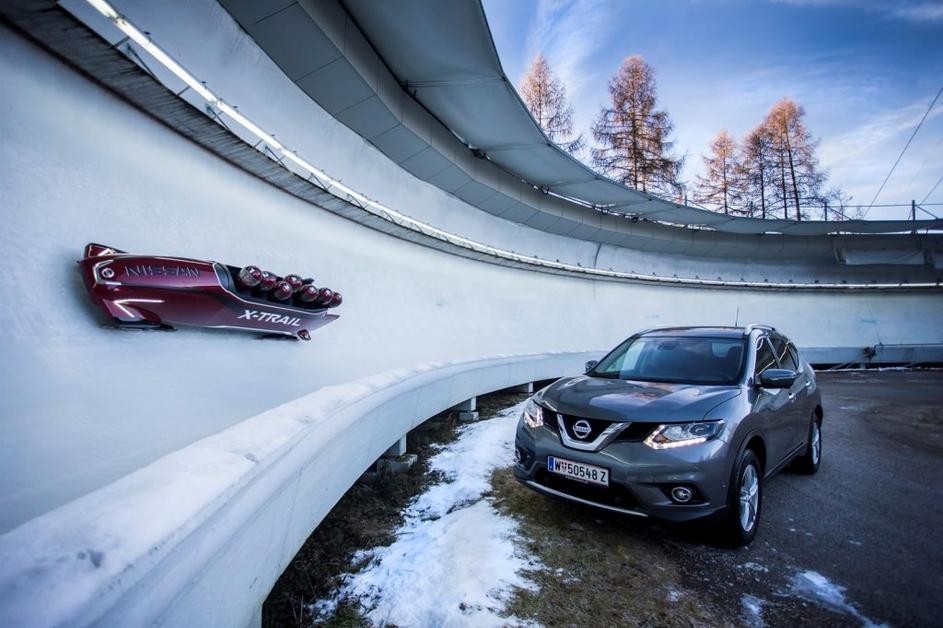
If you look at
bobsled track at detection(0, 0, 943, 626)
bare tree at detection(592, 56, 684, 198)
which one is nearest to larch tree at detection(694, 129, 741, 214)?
bare tree at detection(592, 56, 684, 198)

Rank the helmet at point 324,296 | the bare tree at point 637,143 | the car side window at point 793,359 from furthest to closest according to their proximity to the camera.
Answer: the bare tree at point 637,143 < the helmet at point 324,296 < the car side window at point 793,359

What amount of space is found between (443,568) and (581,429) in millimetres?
1245

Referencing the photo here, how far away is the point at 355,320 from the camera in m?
6.32

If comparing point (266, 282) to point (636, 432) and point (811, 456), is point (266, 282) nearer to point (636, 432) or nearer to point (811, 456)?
point (636, 432)

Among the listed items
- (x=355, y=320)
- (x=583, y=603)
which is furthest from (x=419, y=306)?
(x=583, y=603)

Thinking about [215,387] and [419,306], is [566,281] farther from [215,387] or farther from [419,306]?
[215,387]

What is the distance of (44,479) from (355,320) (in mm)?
4140

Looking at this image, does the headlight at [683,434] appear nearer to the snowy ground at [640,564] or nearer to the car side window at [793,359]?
the snowy ground at [640,564]

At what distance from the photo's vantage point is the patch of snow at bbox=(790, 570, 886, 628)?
2196mm

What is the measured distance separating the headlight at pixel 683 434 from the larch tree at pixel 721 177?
68.8 ft

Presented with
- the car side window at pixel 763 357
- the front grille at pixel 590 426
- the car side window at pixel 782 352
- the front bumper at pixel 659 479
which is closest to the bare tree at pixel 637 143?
the car side window at pixel 782 352

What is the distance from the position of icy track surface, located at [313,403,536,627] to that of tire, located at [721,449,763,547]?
133 cm

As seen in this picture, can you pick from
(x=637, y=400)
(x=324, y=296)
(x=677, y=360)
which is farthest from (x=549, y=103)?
(x=637, y=400)

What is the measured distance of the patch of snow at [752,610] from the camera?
2125 mm
